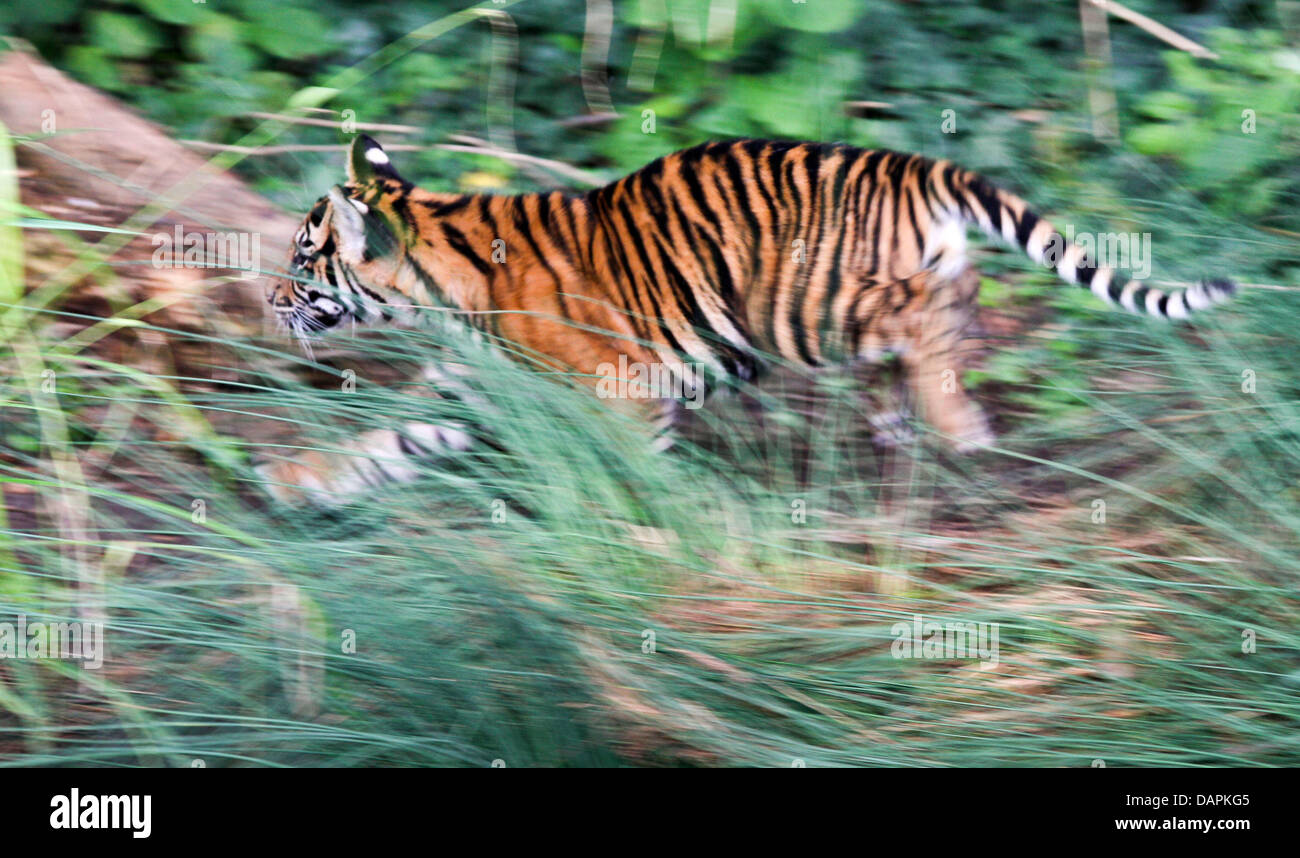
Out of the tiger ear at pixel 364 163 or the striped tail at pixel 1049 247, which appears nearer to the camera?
the striped tail at pixel 1049 247

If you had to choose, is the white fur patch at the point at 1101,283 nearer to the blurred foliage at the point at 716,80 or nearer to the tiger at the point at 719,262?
the tiger at the point at 719,262

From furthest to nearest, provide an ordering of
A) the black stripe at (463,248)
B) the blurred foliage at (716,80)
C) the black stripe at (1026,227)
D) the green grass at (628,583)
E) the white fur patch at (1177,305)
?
1. the blurred foliage at (716,80)
2. the black stripe at (463,248)
3. the black stripe at (1026,227)
4. the white fur patch at (1177,305)
5. the green grass at (628,583)

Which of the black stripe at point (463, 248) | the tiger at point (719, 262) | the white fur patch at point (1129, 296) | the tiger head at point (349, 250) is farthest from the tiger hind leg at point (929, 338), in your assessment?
the tiger head at point (349, 250)

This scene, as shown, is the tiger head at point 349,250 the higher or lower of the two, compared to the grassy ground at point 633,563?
higher

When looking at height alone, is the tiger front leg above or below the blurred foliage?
below

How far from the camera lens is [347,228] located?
10.2 ft

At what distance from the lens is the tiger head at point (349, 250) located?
3.06m

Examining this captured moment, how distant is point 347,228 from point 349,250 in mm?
67

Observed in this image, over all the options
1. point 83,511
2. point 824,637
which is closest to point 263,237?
point 83,511

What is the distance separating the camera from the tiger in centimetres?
305

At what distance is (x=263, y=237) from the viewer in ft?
10.6

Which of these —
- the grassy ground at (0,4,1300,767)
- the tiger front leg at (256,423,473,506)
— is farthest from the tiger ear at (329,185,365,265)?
the tiger front leg at (256,423,473,506)

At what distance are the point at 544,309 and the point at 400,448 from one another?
74 centimetres

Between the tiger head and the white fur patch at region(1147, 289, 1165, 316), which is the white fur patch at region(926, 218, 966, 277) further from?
the tiger head
